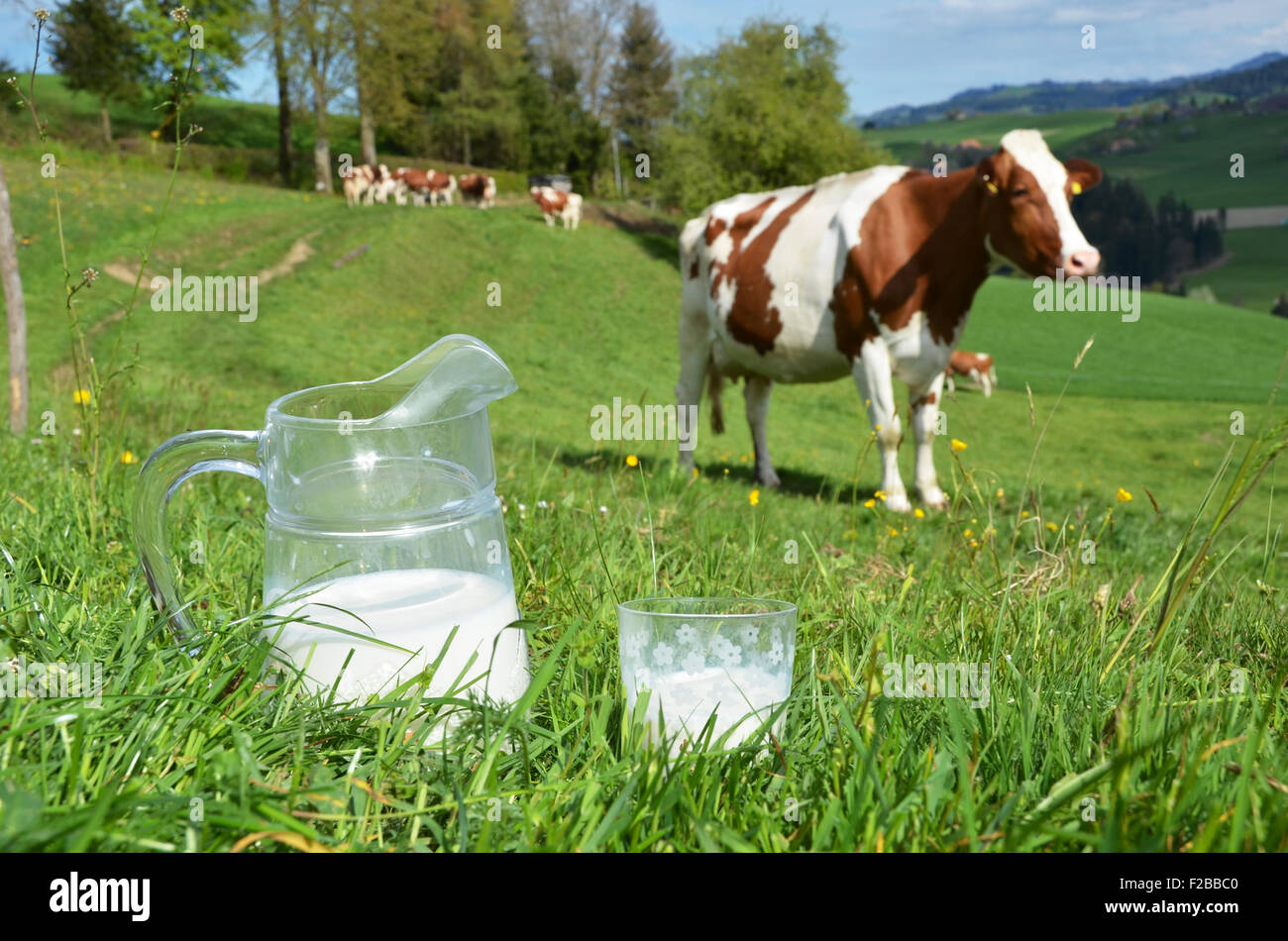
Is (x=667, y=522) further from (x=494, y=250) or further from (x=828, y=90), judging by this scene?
(x=828, y=90)

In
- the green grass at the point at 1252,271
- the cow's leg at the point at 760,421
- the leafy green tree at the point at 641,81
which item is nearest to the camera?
the cow's leg at the point at 760,421

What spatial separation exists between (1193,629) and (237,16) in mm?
34398

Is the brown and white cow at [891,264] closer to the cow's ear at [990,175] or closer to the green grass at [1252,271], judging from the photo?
the cow's ear at [990,175]

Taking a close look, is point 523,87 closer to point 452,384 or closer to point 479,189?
point 479,189

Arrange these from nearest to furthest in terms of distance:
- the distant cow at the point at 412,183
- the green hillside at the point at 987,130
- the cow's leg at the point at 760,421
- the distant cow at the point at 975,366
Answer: the cow's leg at the point at 760,421
the distant cow at the point at 975,366
the distant cow at the point at 412,183
the green hillside at the point at 987,130

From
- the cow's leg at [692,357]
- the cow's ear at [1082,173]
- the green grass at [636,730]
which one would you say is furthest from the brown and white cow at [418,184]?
the green grass at [636,730]

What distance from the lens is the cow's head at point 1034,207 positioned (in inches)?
258

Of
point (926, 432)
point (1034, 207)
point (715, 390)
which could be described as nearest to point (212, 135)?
point (715, 390)

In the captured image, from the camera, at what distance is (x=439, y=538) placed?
1.72 metres

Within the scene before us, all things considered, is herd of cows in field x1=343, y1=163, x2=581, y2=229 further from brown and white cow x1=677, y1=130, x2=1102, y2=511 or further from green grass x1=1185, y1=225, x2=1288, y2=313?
green grass x1=1185, y1=225, x2=1288, y2=313

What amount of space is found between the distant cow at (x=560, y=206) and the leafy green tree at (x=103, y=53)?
52.0ft

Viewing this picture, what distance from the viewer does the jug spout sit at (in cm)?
169

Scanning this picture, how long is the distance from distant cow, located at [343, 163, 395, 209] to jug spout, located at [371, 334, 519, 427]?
95.3ft

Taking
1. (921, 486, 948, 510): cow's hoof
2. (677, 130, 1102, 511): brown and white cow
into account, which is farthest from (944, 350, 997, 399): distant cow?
(921, 486, 948, 510): cow's hoof
